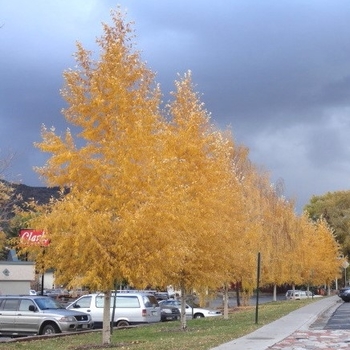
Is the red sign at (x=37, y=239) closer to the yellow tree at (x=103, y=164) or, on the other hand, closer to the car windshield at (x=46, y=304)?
the yellow tree at (x=103, y=164)

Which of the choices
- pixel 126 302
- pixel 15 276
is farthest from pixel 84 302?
pixel 15 276

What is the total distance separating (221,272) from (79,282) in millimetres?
10358

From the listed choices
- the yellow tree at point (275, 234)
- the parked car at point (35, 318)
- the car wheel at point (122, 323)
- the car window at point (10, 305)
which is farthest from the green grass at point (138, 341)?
the yellow tree at point (275, 234)

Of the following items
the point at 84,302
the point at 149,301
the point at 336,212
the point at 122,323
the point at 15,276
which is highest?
the point at 336,212

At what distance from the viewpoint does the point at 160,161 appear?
19969 mm

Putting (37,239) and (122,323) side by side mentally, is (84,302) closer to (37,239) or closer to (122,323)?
(122,323)

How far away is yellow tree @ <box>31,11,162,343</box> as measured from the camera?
18578mm

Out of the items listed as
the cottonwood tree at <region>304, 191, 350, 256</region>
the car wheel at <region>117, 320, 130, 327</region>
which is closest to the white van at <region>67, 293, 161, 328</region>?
the car wheel at <region>117, 320, 130, 327</region>

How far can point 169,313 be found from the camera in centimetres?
4009

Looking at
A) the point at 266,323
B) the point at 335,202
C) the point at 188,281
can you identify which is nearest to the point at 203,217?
the point at 188,281

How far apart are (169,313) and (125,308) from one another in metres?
8.74

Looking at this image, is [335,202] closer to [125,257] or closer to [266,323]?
[266,323]

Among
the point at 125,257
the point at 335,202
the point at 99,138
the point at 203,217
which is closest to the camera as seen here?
the point at 125,257

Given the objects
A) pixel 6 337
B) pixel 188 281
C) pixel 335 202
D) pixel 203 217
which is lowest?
pixel 6 337
